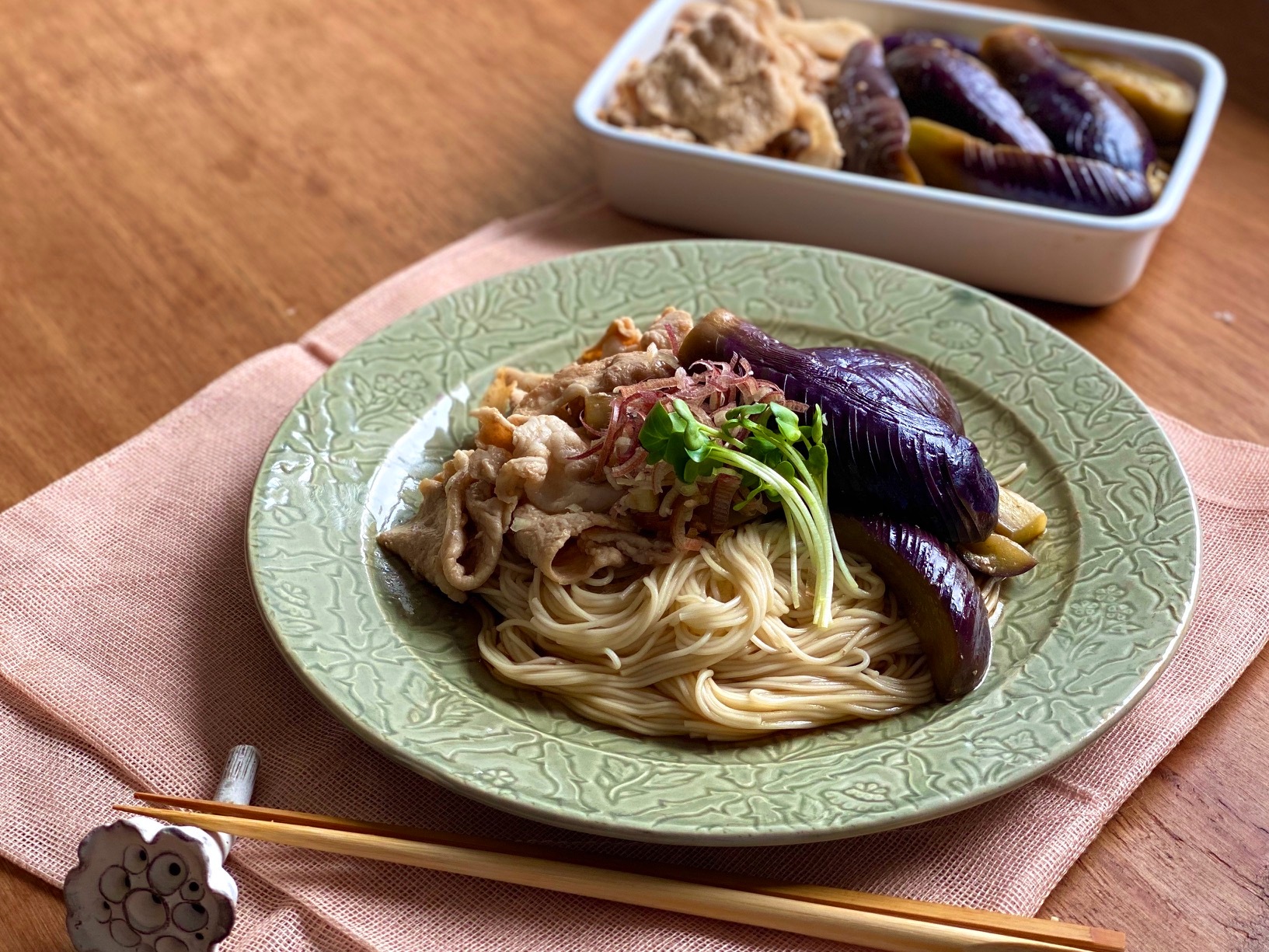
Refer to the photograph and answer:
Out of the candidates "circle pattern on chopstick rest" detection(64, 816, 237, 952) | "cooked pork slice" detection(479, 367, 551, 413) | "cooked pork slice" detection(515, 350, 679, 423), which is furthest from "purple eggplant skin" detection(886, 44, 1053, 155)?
"circle pattern on chopstick rest" detection(64, 816, 237, 952)

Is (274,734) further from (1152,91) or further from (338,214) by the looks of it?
(1152,91)

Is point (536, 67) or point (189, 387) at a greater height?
point (536, 67)

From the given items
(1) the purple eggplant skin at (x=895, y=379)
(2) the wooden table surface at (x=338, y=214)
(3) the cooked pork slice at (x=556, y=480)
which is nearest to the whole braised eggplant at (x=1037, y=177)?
(2) the wooden table surface at (x=338, y=214)

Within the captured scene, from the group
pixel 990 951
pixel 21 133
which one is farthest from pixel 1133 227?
pixel 21 133

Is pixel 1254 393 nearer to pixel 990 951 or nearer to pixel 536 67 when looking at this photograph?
pixel 990 951

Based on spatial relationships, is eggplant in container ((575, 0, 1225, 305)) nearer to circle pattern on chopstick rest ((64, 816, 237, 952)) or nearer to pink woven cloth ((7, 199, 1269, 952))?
pink woven cloth ((7, 199, 1269, 952))

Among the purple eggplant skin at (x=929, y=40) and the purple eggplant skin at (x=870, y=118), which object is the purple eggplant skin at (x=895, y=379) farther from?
the purple eggplant skin at (x=929, y=40)
